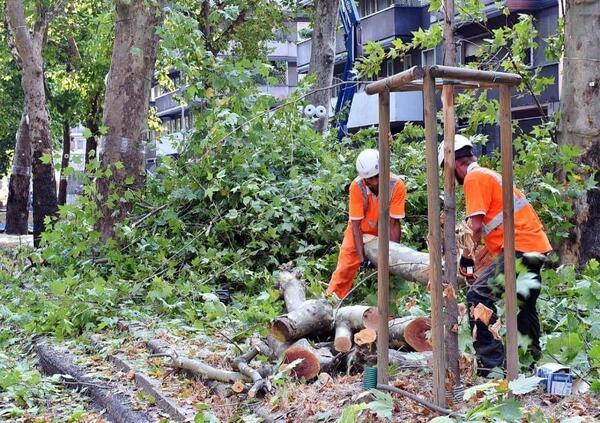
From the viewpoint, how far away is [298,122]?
12.6 m

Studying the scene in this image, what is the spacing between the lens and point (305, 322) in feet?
21.8

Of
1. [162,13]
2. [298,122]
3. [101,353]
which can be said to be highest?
[162,13]

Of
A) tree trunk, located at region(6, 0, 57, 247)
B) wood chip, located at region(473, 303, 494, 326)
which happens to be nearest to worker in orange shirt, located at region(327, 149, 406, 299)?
wood chip, located at region(473, 303, 494, 326)

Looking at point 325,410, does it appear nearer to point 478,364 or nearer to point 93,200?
point 478,364

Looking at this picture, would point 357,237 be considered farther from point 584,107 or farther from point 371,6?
point 371,6

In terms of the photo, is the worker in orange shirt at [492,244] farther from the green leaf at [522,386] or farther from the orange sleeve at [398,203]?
the orange sleeve at [398,203]

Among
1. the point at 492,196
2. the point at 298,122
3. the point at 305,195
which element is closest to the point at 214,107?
the point at 298,122

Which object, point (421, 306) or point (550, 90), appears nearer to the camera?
point (421, 306)

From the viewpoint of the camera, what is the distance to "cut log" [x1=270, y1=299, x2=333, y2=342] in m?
6.53

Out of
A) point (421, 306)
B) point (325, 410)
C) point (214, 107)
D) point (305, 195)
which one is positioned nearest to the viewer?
point (325, 410)

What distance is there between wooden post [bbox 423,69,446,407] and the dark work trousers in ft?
3.68

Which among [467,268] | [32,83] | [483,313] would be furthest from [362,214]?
[32,83]

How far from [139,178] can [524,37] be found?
5.53 m

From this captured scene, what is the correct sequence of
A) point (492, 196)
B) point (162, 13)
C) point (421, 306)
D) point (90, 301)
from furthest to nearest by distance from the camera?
1. point (162, 13)
2. point (90, 301)
3. point (421, 306)
4. point (492, 196)
